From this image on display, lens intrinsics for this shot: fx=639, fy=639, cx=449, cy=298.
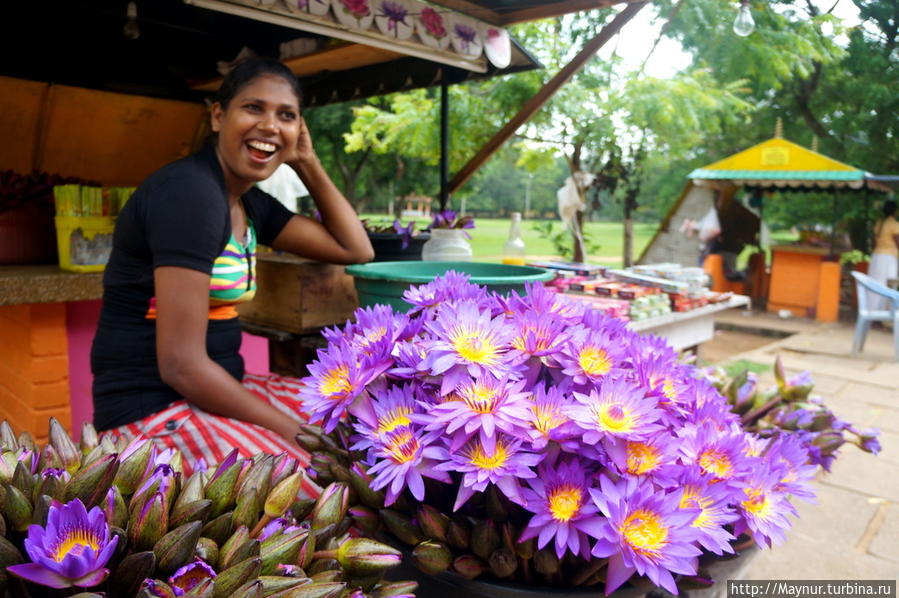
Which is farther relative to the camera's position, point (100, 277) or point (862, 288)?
point (862, 288)

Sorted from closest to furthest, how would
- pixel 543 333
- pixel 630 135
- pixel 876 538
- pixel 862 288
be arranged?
pixel 543 333, pixel 876 538, pixel 862 288, pixel 630 135

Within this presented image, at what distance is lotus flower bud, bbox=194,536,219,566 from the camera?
2.20ft

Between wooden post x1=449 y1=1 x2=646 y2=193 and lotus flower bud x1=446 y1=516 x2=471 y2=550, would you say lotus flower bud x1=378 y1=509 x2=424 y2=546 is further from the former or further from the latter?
wooden post x1=449 y1=1 x2=646 y2=193

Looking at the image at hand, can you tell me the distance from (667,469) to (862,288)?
318 inches

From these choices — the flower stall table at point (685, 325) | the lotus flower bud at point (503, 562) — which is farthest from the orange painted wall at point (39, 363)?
the flower stall table at point (685, 325)

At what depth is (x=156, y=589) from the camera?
583 millimetres

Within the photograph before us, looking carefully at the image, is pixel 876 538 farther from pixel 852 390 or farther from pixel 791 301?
pixel 791 301

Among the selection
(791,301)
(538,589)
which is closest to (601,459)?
(538,589)

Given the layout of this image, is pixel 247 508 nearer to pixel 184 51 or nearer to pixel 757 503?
pixel 757 503

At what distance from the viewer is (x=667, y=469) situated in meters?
0.77

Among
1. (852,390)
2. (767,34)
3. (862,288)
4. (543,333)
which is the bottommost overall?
(852,390)

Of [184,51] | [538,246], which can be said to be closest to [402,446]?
[184,51]

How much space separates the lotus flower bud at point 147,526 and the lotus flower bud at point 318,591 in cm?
16

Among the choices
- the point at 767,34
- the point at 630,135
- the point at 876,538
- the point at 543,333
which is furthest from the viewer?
the point at 630,135
